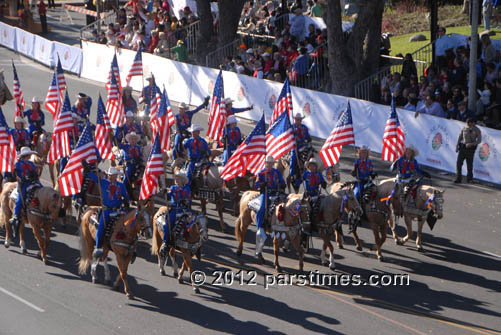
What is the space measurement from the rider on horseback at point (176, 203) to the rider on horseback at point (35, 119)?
8.19 meters

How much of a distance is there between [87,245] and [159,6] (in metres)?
29.0

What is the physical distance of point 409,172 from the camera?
19.3 metres

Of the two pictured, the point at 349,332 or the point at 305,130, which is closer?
the point at 349,332

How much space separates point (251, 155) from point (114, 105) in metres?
7.33

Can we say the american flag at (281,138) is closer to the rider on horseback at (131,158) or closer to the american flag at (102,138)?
the rider on horseback at (131,158)

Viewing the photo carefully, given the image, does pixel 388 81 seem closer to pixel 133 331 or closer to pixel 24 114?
pixel 24 114

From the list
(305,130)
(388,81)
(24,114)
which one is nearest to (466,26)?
(388,81)

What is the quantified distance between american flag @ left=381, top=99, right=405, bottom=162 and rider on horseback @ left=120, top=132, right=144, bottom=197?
6393 mm

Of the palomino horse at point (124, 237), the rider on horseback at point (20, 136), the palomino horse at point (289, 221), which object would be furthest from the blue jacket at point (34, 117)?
the palomino horse at point (289, 221)

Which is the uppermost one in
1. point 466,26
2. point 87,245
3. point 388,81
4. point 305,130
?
point 466,26

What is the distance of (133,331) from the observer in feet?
48.7

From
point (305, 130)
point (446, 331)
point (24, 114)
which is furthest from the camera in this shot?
point (24, 114)

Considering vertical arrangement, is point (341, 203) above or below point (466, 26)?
below

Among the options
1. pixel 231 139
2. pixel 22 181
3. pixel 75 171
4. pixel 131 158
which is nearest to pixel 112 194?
pixel 75 171
